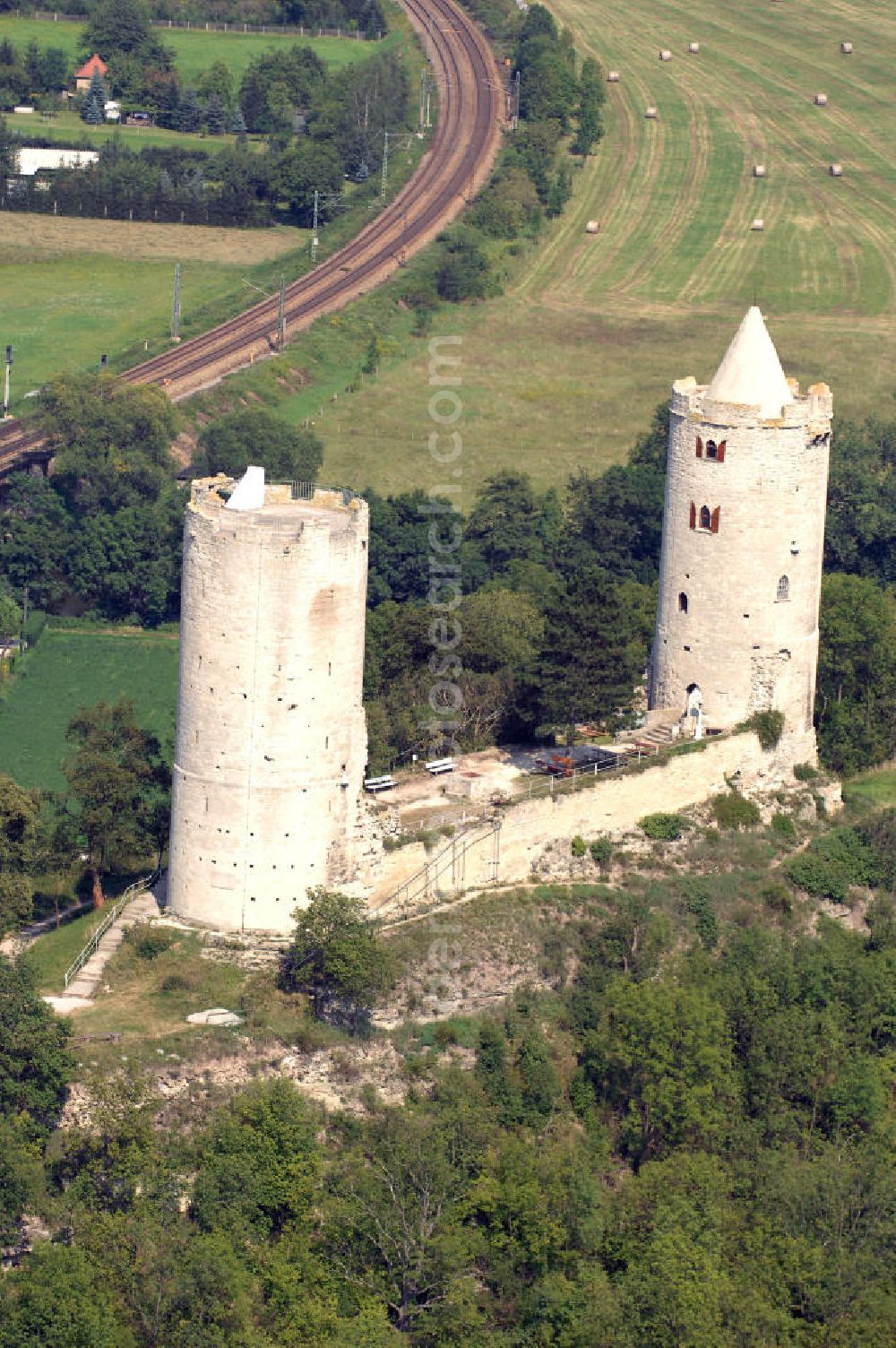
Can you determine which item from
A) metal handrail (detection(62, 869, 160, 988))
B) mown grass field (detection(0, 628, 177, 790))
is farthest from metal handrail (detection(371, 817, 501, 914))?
mown grass field (detection(0, 628, 177, 790))

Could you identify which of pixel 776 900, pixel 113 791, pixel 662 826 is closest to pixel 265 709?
pixel 113 791

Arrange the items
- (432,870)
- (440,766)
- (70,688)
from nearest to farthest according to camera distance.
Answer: (432,870)
(440,766)
(70,688)

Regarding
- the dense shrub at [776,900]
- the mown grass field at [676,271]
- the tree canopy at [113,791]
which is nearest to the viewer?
the tree canopy at [113,791]

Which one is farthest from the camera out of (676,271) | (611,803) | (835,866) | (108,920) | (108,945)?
(676,271)

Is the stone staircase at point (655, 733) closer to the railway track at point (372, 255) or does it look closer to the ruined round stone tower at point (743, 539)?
the ruined round stone tower at point (743, 539)

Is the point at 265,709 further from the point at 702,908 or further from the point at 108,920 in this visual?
the point at 702,908

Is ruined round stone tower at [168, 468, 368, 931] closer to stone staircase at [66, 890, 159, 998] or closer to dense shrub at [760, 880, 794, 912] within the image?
stone staircase at [66, 890, 159, 998]

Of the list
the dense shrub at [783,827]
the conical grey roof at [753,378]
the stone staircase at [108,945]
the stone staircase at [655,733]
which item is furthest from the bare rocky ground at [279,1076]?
the conical grey roof at [753,378]
